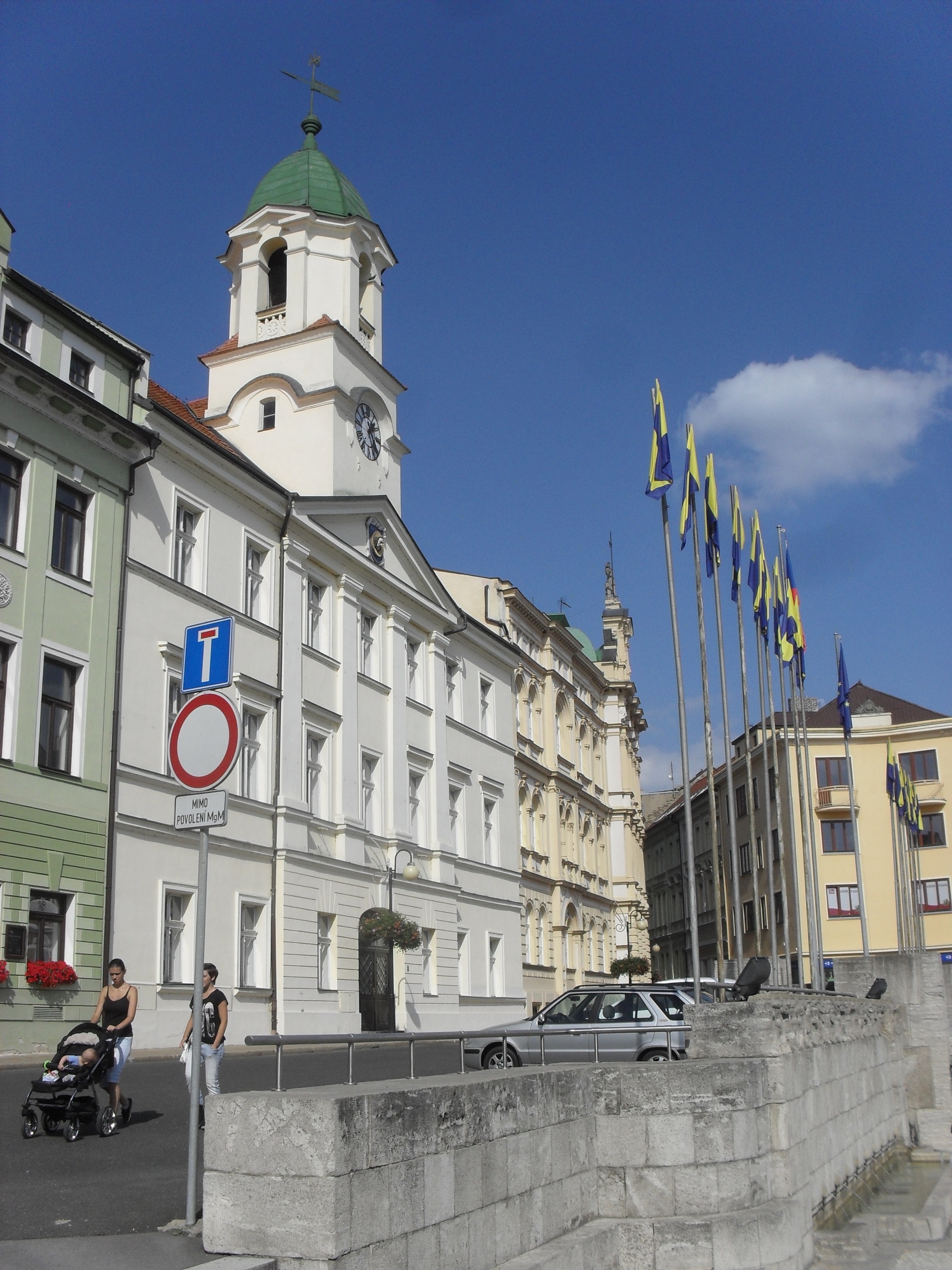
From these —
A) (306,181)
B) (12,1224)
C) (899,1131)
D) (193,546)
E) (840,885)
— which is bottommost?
(899,1131)

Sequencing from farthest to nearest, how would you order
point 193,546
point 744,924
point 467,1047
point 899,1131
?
point 744,924 < point 193,546 < point 899,1131 < point 467,1047

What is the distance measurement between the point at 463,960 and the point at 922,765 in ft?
106

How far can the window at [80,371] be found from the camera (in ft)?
81.8

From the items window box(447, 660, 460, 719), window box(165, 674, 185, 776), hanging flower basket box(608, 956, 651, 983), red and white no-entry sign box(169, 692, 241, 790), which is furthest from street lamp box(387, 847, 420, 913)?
red and white no-entry sign box(169, 692, 241, 790)

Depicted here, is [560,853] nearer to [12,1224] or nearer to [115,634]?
[115,634]

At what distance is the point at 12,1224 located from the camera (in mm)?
7793

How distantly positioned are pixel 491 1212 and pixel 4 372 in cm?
1888

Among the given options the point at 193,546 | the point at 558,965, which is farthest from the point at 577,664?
the point at 193,546

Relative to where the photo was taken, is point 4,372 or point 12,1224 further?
point 4,372

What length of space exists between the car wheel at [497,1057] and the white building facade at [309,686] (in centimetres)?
1138

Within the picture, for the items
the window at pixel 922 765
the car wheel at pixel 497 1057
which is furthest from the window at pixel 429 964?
the window at pixel 922 765

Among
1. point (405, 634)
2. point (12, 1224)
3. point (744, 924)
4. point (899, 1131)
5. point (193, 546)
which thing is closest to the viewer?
point (12, 1224)

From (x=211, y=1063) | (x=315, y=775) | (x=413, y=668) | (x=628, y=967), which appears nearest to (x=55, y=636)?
(x=315, y=775)

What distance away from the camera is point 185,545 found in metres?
28.7
